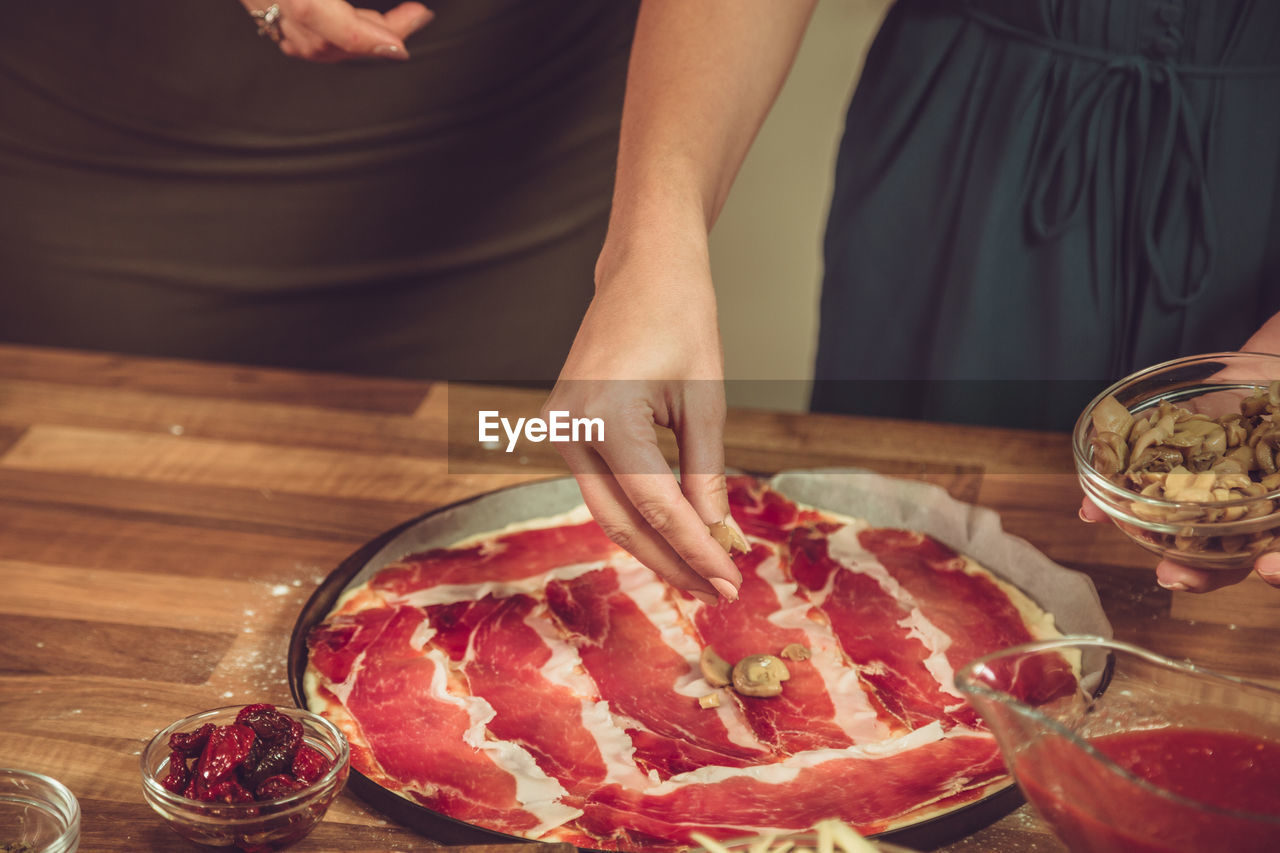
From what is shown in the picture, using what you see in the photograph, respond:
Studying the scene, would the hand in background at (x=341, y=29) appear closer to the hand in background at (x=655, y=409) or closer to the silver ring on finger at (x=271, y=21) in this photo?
the silver ring on finger at (x=271, y=21)

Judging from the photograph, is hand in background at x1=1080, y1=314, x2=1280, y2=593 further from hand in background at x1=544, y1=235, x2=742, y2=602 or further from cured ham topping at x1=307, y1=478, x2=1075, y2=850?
hand in background at x1=544, y1=235, x2=742, y2=602

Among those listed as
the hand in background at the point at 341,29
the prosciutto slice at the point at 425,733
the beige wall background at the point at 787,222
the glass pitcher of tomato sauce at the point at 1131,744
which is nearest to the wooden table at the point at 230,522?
the prosciutto slice at the point at 425,733

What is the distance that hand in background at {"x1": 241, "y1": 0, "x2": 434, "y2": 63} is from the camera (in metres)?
1.63

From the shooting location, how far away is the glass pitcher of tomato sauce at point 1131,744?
68 centimetres

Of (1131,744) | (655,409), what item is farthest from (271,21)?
(1131,744)

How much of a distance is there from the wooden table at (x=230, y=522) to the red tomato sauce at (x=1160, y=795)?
0.26 m

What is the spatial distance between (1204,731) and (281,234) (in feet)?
6.69

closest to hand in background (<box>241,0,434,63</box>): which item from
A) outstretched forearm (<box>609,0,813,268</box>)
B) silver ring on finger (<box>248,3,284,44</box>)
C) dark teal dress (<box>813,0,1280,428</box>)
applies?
silver ring on finger (<box>248,3,284,44</box>)

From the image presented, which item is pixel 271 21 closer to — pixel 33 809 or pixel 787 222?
pixel 33 809

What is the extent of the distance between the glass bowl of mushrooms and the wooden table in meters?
0.30

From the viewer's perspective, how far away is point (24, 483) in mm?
1580

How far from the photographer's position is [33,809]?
94 cm

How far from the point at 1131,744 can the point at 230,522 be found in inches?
45.4

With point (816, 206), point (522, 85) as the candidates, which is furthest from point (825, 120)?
point (522, 85)
